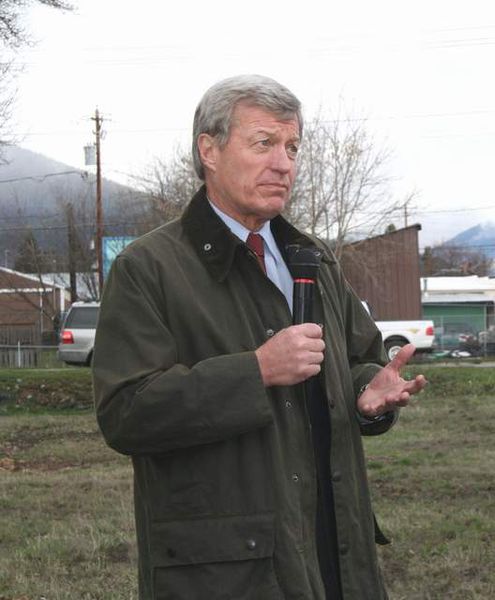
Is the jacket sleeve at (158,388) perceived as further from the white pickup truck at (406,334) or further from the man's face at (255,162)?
the white pickup truck at (406,334)

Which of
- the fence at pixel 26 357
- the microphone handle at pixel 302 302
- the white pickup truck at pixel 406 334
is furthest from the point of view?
the fence at pixel 26 357

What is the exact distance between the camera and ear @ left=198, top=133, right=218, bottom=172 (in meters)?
2.68

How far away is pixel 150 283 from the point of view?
7.99 ft

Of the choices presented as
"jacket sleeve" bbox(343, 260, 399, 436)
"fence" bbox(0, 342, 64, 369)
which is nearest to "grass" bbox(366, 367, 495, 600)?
"jacket sleeve" bbox(343, 260, 399, 436)

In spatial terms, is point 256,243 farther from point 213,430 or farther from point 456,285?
point 456,285

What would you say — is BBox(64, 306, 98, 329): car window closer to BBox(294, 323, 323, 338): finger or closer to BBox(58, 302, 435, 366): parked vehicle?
BBox(58, 302, 435, 366): parked vehicle

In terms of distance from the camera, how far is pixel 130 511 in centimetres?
719

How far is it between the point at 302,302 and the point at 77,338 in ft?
75.0

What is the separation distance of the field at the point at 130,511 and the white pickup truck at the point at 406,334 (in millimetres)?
11595

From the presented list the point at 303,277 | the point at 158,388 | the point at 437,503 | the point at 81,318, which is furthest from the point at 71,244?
the point at 158,388

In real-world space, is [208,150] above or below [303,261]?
above

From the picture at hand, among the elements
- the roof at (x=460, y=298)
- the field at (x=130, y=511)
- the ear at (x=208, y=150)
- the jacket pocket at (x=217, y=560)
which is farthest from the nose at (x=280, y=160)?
the roof at (x=460, y=298)

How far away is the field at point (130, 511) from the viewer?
5.39 metres

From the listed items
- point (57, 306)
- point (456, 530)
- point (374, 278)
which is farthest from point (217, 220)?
point (57, 306)
